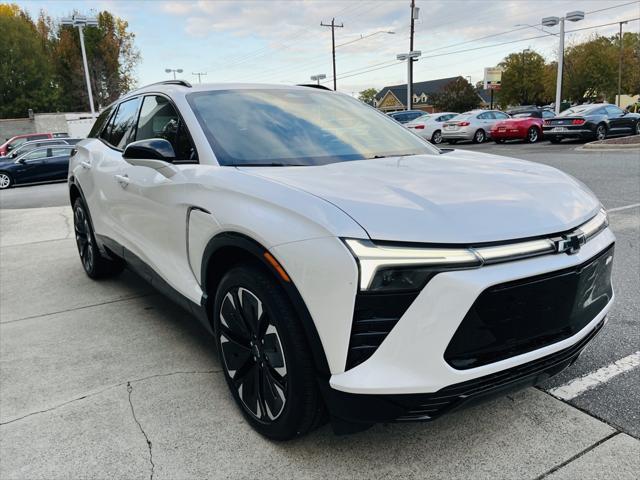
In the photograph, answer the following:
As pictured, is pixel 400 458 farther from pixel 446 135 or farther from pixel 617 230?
pixel 446 135

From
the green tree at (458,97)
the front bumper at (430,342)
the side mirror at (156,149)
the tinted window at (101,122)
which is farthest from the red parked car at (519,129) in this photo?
the green tree at (458,97)

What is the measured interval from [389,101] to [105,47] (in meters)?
62.6

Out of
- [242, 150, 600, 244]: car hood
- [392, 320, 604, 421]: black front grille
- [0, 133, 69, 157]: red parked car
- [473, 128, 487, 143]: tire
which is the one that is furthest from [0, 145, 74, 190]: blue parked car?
[392, 320, 604, 421]: black front grille

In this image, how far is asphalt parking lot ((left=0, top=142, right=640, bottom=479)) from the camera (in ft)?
7.51

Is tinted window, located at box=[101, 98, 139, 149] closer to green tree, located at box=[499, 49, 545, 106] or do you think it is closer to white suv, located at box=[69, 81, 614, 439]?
white suv, located at box=[69, 81, 614, 439]

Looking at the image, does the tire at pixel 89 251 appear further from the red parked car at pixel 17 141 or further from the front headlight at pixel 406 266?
the red parked car at pixel 17 141

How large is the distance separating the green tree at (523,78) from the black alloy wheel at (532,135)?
45.8m

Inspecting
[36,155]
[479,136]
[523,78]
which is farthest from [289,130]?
[523,78]

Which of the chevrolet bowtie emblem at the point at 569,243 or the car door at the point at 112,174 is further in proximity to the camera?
the car door at the point at 112,174

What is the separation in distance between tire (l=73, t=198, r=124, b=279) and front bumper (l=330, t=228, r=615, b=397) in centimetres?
357

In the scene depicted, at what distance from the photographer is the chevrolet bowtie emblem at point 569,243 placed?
79.7 inches

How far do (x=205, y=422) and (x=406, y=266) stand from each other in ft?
4.77

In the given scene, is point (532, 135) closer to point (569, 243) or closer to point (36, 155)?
point (36, 155)

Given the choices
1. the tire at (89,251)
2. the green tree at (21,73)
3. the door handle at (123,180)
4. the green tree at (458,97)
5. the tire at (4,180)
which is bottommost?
the tire at (4,180)
